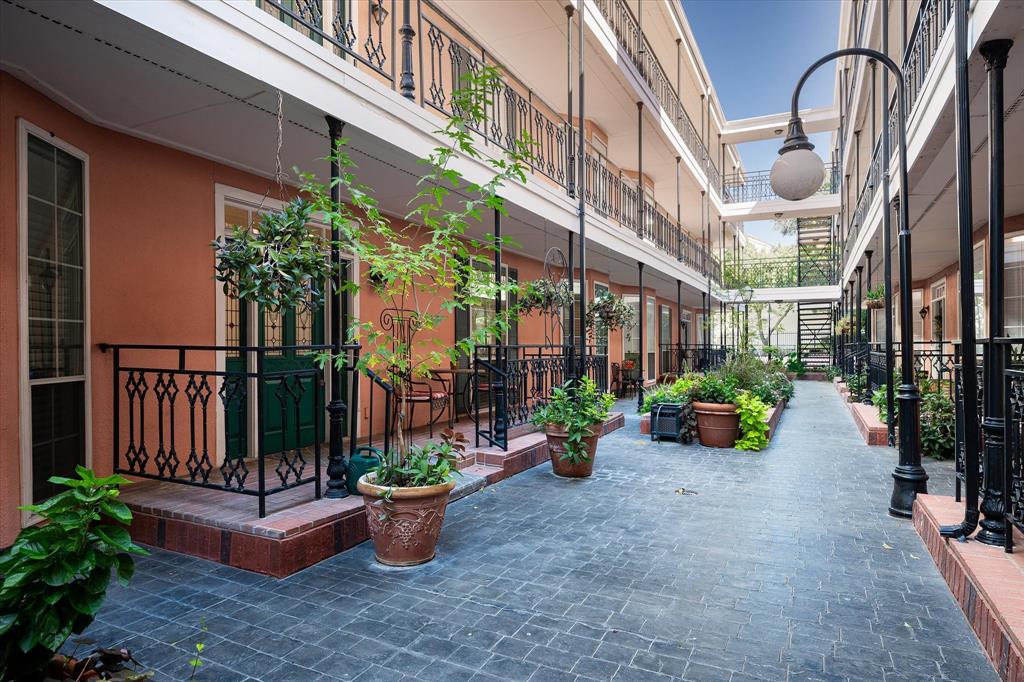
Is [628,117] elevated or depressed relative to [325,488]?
elevated

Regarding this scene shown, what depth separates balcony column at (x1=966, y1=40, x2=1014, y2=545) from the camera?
3.13m

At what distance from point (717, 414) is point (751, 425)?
18.3 inches

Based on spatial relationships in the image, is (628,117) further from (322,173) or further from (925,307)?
(925,307)

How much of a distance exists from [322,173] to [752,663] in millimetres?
5297

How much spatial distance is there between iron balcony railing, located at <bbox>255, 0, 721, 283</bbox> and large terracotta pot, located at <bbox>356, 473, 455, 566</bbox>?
260cm

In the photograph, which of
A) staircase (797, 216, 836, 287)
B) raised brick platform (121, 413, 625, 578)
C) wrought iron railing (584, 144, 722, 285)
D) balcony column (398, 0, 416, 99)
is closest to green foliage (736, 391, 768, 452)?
wrought iron railing (584, 144, 722, 285)

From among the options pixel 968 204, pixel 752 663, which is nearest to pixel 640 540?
pixel 752 663

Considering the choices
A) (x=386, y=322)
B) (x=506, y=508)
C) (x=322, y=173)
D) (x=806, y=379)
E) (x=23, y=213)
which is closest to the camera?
(x=23, y=213)

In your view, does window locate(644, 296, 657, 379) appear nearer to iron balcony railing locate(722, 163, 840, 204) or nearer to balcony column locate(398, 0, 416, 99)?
iron balcony railing locate(722, 163, 840, 204)

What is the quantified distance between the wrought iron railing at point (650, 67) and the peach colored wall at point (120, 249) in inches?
280

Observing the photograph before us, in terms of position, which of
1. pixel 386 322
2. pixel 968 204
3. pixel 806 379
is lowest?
pixel 806 379

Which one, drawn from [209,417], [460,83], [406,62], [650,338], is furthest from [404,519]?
[650,338]

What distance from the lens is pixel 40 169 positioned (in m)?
3.96

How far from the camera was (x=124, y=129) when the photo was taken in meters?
4.58
